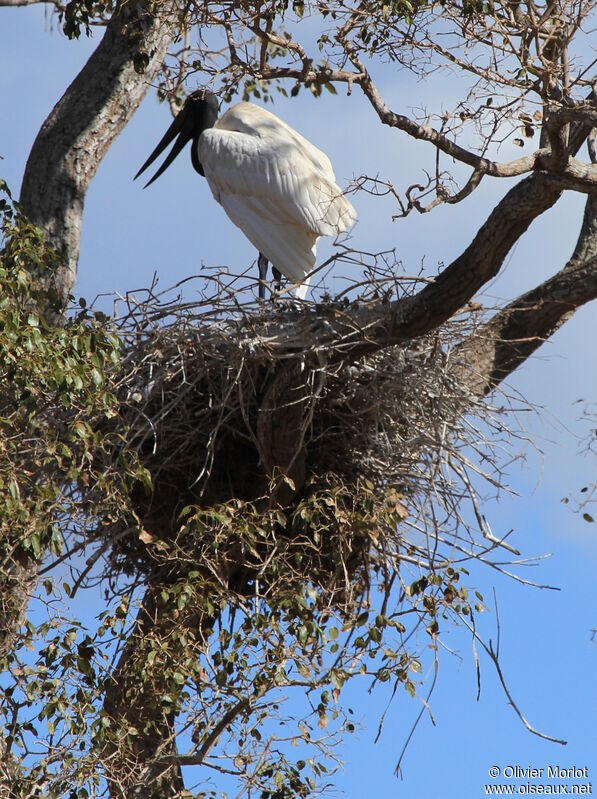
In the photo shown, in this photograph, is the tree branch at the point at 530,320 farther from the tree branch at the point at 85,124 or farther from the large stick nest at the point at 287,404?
the tree branch at the point at 85,124

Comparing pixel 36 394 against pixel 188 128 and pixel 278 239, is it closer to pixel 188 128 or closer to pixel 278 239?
pixel 278 239

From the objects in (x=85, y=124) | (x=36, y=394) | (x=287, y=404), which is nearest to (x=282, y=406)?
(x=287, y=404)

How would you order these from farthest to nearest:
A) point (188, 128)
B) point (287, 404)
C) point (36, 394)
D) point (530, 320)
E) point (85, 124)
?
point (188, 128) < point (85, 124) < point (530, 320) < point (287, 404) < point (36, 394)

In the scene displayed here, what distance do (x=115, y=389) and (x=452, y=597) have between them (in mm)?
1821

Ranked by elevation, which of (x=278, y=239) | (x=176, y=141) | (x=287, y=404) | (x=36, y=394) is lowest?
(x=36, y=394)

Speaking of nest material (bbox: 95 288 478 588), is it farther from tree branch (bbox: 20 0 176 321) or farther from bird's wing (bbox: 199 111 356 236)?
bird's wing (bbox: 199 111 356 236)

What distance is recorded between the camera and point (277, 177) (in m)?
7.80

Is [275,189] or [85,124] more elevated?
[85,124]

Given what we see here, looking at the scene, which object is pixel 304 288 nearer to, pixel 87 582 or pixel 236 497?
pixel 236 497

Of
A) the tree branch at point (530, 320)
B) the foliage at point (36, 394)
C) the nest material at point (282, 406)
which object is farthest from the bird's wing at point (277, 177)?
the foliage at point (36, 394)

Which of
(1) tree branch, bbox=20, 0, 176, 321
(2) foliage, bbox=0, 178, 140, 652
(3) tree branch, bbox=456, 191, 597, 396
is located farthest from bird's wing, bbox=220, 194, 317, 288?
(2) foliage, bbox=0, 178, 140, 652

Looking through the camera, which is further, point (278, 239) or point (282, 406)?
point (278, 239)

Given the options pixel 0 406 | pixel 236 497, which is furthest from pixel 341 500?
pixel 0 406

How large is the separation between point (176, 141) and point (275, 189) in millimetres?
1801
